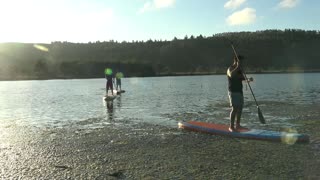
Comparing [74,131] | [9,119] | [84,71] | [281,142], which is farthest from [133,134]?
[84,71]

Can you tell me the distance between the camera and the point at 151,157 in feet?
36.0

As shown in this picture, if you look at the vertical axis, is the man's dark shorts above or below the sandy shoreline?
above

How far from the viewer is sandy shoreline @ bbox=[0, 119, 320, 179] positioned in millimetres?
9250

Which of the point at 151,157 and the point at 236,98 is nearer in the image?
the point at 151,157

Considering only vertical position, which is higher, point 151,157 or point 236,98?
point 236,98

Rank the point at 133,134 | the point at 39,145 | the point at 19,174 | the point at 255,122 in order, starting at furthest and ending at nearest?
1. the point at 255,122
2. the point at 133,134
3. the point at 39,145
4. the point at 19,174

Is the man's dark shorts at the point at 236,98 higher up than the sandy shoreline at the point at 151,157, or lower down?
higher up

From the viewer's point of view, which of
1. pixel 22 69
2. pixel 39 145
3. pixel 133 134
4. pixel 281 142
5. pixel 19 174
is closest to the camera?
pixel 19 174

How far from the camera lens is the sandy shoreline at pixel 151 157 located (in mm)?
9250

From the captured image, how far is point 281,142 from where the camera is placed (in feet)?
40.5

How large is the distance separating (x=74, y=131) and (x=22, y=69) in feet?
528

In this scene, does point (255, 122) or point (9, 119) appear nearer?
point (255, 122)

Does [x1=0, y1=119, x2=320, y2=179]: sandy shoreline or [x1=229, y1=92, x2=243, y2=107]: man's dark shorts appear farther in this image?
[x1=229, y1=92, x2=243, y2=107]: man's dark shorts

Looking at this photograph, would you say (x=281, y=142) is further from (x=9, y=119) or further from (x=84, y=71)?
(x=84, y=71)
